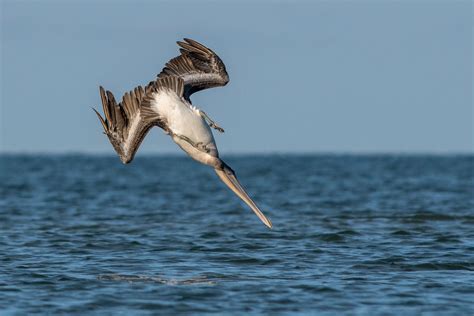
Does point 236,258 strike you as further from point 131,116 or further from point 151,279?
point 131,116

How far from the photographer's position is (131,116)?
52.4ft

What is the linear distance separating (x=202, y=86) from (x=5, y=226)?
1058cm

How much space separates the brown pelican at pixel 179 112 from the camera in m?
14.7

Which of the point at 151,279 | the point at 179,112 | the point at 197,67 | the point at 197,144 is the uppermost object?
the point at 197,67

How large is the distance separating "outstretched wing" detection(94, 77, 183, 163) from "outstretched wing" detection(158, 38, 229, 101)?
67cm

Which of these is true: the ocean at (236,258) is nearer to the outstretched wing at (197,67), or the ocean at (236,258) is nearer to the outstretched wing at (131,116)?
the outstretched wing at (131,116)

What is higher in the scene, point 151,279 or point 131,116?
point 131,116

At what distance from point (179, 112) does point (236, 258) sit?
191 inches

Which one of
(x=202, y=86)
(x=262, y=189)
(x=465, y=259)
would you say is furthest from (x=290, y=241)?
(x=262, y=189)

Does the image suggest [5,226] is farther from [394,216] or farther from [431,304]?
[431,304]

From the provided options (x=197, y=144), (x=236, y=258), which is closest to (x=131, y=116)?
(x=197, y=144)

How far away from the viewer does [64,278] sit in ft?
53.7

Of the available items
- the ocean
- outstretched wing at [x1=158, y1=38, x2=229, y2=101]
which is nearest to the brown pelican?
outstretched wing at [x1=158, y1=38, x2=229, y2=101]

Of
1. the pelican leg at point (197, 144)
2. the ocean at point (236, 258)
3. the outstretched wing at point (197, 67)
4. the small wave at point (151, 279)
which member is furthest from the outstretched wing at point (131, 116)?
the ocean at point (236, 258)
